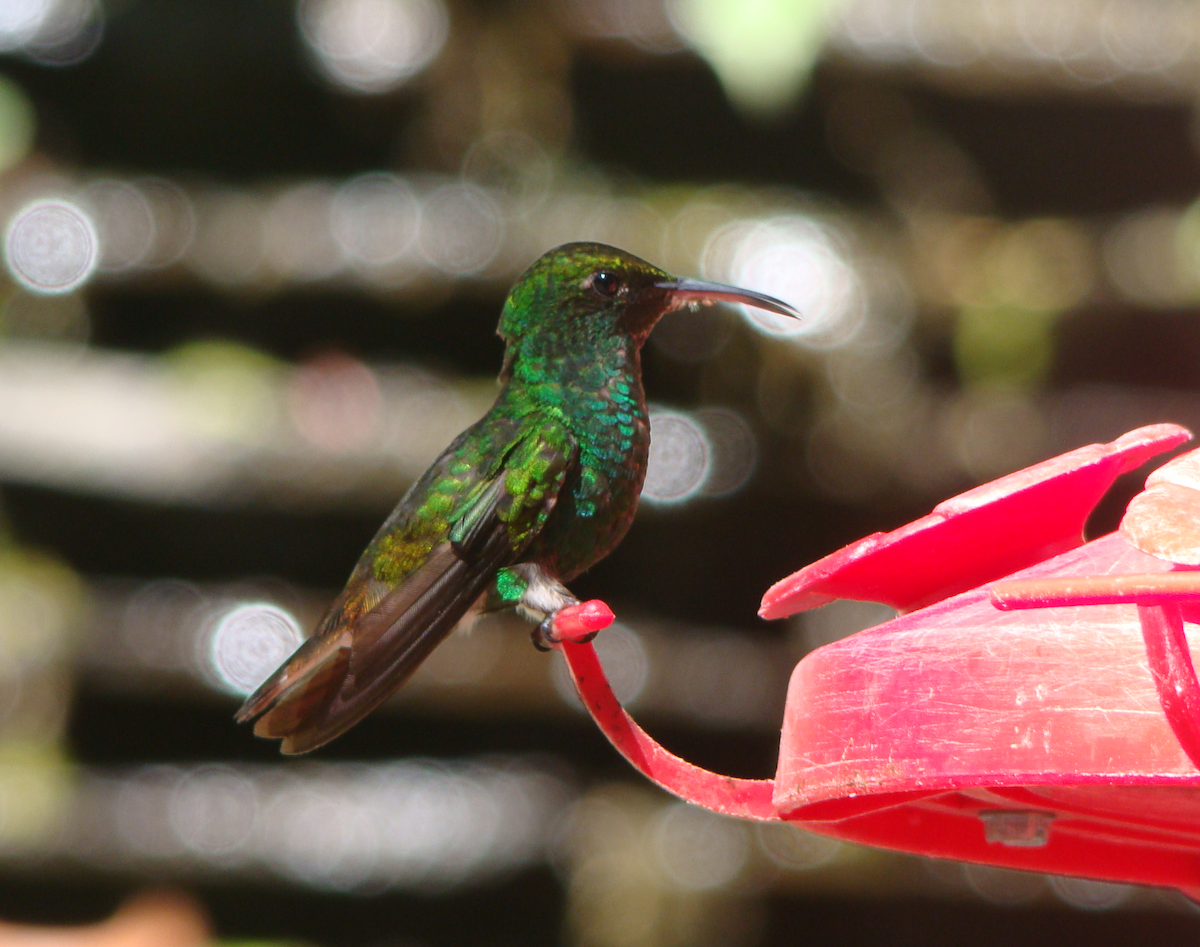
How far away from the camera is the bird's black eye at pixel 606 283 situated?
1525 mm

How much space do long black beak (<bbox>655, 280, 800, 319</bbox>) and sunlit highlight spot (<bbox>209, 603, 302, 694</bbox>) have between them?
2053mm

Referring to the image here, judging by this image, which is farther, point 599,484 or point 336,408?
point 336,408

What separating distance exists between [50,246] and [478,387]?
1218 mm

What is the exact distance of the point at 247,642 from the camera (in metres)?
3.30

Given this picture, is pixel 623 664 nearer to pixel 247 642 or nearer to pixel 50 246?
pixel 247 642

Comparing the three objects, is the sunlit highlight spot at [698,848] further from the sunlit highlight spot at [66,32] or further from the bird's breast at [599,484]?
the sunlit highlight spot at [66,32]

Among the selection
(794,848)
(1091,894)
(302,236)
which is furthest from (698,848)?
(302,236)

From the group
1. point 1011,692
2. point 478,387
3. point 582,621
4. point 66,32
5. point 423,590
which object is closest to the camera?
point 1011,692

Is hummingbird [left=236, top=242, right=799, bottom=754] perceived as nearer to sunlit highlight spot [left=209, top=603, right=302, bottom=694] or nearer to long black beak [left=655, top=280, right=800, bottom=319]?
long black beak [left=655, top=280, right=800, bottom=319]

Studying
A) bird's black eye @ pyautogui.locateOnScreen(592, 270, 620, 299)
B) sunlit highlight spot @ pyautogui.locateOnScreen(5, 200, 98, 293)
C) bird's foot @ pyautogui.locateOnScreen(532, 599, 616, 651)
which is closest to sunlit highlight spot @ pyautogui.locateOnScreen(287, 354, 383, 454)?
sunlit highlight spot @ pyautogui.locateOnScreen(5, 200, 98, 293)

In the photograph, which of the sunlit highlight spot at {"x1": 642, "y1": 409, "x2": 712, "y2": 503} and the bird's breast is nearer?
the bird's breast

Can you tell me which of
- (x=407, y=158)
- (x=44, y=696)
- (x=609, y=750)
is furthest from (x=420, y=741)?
(x=407, y=158)

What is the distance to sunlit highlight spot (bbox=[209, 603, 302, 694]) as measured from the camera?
3.28 metres

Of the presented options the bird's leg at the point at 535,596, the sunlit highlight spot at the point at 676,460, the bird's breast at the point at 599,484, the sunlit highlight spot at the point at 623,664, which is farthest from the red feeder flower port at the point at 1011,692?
the sunlit highlight spot at the point at 623,664
